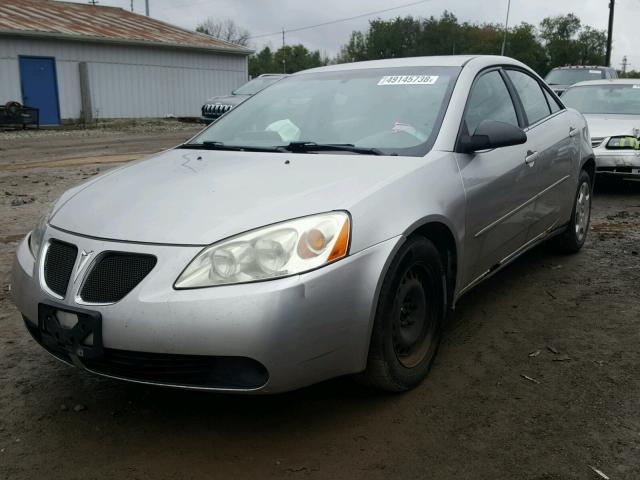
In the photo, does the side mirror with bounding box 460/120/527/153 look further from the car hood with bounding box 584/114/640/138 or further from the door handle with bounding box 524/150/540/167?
the car hood with bounding box 584/114/640/138

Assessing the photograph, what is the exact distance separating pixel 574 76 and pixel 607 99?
737cm

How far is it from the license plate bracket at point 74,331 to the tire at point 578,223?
3.91 metres

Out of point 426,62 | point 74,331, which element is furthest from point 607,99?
point 74,331

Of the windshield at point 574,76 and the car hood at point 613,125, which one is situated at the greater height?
the windshield at point 574,76

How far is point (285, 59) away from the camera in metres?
88.3

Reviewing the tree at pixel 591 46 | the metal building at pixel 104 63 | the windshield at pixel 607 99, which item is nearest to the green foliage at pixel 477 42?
the tree at pixel 591 46

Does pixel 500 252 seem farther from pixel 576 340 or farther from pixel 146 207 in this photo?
pixel 146 207

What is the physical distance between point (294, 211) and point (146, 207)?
0.65m

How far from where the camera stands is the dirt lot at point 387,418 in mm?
2482

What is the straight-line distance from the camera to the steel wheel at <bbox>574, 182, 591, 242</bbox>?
526 centimetres

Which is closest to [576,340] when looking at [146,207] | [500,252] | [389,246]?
[500,252]

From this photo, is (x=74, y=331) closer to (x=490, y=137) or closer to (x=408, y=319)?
(x=408, y=319)

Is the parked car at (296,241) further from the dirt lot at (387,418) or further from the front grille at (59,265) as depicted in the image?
the dirt lot at (387,418)

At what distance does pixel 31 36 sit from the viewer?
70.0 feet
